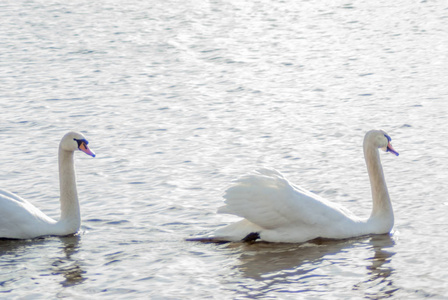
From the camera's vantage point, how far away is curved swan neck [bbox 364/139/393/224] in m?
9.41

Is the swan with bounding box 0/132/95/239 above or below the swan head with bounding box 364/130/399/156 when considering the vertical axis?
below

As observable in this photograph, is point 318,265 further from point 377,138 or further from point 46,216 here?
point 46,216

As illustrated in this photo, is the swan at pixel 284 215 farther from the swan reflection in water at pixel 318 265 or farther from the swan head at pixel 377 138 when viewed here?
the swan head at pixel 377 138

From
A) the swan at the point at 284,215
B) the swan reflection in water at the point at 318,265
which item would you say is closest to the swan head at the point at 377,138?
the swan at the point at 284,215

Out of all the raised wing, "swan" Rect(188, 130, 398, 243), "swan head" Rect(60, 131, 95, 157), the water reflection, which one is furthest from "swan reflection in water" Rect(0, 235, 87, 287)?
the raised wing

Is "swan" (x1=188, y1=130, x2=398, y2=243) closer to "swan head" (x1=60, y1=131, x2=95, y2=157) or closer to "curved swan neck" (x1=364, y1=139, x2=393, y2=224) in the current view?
"curved swan neck" (x1=364, y1=139, x2=393, y2=224)

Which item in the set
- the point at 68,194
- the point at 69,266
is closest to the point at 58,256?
the point at 69,266

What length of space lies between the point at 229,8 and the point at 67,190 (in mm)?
15733

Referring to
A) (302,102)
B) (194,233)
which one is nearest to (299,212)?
(194,233)

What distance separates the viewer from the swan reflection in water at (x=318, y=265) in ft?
26.8

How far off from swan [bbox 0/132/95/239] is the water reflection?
0.64 ft

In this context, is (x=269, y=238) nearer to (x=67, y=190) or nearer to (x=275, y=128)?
(x=67, y=190)

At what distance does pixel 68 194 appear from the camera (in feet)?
31.9

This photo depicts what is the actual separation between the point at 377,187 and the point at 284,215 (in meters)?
1.07
